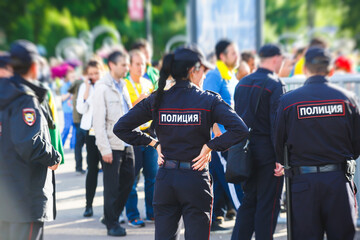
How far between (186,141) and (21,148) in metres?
1.15

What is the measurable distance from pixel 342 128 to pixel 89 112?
3.87 meters

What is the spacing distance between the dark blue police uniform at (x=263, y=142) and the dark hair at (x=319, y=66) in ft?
Result: 2.94

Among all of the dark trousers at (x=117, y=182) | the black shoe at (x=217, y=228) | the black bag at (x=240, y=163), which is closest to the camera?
the black bag at (x=240, y=163)

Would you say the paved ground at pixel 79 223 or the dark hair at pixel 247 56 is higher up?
the dark hair at pixel 247 56

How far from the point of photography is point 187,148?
429 cm

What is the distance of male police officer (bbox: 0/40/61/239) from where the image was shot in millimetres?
4082

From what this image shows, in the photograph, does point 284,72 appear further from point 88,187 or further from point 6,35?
point 6,35

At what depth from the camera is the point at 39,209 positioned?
4191mm

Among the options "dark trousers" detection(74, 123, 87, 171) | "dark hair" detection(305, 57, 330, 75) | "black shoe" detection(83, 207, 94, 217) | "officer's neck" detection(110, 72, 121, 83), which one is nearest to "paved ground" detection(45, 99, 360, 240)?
"black shoe" detection(83, 207, 94, 217)

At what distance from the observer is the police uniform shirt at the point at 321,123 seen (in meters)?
4.30

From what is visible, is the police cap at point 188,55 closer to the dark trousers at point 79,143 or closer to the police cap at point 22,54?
the police cap at point 22,54

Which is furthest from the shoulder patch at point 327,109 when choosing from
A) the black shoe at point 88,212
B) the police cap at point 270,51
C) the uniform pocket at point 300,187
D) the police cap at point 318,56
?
the black shoe at point 88,212

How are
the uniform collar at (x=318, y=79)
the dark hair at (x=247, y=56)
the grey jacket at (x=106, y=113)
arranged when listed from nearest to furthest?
1. the uniform collar at (x=318, y=79)
2. the grey jacket at (x=106, y=113)
3. the dark hair at (x=247, y=56)

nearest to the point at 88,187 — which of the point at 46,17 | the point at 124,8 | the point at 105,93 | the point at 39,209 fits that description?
the point at 105,93
